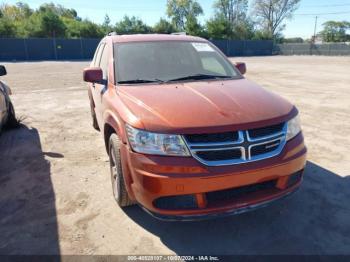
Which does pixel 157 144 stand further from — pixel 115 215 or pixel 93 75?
pixel 93 75

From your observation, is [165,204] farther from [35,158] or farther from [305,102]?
[305,102]

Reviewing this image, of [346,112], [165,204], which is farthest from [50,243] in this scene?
[346,112]

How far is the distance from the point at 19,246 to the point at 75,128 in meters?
3.90

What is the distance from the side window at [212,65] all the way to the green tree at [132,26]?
144ft

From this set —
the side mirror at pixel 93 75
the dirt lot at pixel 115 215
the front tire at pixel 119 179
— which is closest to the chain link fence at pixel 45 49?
the dirt lot at pixel 115 215

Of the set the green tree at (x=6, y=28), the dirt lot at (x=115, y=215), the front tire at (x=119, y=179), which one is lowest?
the dirt lot at (x=115, y=215)

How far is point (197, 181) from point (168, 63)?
6.50 feet

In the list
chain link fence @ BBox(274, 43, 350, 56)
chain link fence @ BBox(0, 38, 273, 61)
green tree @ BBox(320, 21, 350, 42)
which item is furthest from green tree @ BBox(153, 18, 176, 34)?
green tree @ BBox(320, 21, 350, 42)

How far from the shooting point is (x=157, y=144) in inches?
103

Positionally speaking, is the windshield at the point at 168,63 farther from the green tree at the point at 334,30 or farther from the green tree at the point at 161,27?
the green tree at the point at 334,30

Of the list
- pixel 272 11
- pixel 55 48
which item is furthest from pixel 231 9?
pixel 55 48

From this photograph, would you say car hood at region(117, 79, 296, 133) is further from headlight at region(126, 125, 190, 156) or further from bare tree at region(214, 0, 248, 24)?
bare tree at region(214, 0, 248, 24)

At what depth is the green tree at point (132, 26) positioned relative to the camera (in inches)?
1822

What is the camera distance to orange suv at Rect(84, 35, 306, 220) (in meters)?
2.55
